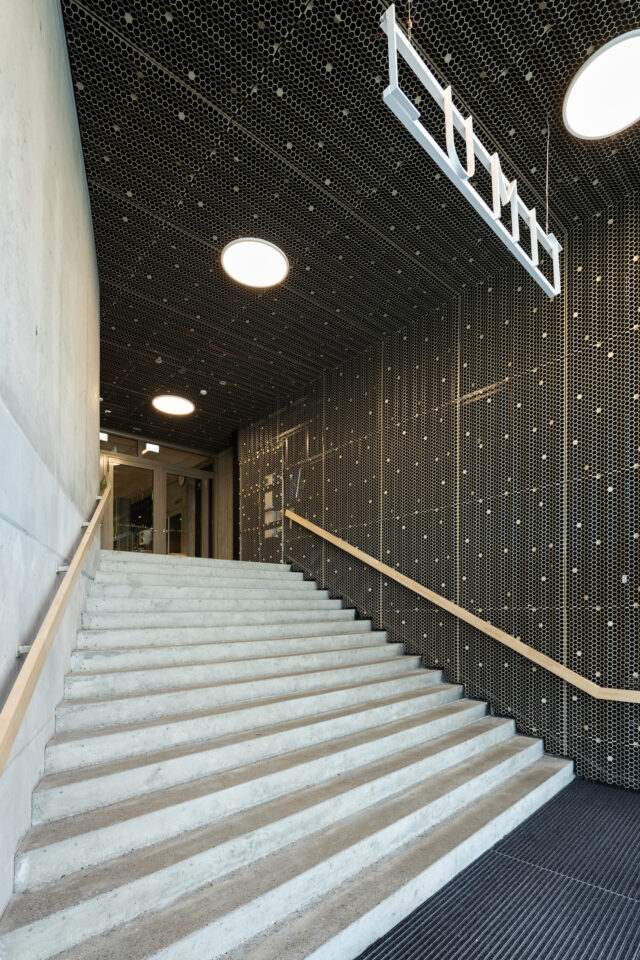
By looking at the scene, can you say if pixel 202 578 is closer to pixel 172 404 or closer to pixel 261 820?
pixel 261 820

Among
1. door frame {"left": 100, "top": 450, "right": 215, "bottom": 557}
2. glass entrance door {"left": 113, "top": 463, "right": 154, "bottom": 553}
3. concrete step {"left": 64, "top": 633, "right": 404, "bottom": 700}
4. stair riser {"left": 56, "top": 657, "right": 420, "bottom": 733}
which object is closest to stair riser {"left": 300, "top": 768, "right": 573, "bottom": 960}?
stair riser {"left": 56, "top": 657, "right": 420, "bottom": 733}

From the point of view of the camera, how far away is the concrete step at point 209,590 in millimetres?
4504

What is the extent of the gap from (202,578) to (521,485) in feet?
10.9

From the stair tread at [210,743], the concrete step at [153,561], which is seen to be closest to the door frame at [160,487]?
the concrete step at [153,561]

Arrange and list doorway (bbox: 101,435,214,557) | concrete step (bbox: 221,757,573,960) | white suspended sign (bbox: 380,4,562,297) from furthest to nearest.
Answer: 1. doorway (bbox: 101,435,214,557)
2. concrete step (bbox: 221,757,573,960)
3. white suspended sign (bbox: 380,4,562,297)

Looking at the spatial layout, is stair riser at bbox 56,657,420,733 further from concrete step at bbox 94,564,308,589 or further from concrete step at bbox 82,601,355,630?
concrete step at bbox 94,564,308,589

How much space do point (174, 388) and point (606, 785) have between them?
7.12m

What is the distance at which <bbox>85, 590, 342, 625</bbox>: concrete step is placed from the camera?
418 cm

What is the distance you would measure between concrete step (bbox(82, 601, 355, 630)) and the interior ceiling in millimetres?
3291

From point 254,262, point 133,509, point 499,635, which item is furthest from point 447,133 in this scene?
point 133,509

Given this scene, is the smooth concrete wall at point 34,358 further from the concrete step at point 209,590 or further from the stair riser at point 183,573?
the stair riser at point 183,573

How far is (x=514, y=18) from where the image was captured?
2.95m

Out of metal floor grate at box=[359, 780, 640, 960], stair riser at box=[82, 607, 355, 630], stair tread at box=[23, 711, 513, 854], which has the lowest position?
metal floor grate at box=[359, 780, 640, 960]

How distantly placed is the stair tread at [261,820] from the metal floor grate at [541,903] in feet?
1.44
